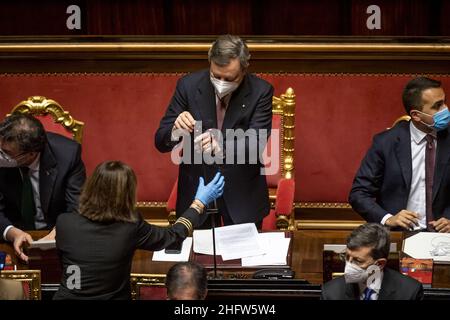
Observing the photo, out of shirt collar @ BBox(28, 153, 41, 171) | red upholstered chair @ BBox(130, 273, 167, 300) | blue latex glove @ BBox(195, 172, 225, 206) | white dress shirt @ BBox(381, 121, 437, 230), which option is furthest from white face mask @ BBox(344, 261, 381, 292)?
shirt collar @ BBox(28, 153, 41, 171)

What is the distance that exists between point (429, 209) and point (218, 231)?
103 cm

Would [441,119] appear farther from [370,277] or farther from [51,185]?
[51,185]

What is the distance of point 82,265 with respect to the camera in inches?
136

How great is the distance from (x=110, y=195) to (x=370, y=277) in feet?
3.16

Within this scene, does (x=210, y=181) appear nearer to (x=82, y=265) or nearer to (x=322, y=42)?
(x=82, y=265)

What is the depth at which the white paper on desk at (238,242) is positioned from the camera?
3.87 meters

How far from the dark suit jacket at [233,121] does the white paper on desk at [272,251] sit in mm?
420

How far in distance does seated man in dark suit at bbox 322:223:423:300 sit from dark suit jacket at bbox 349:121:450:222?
939 millimetres

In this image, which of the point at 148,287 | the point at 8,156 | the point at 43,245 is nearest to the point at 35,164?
the point at 8,156

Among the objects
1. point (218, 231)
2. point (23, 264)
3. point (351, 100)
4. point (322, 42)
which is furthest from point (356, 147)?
point (23, 264)
